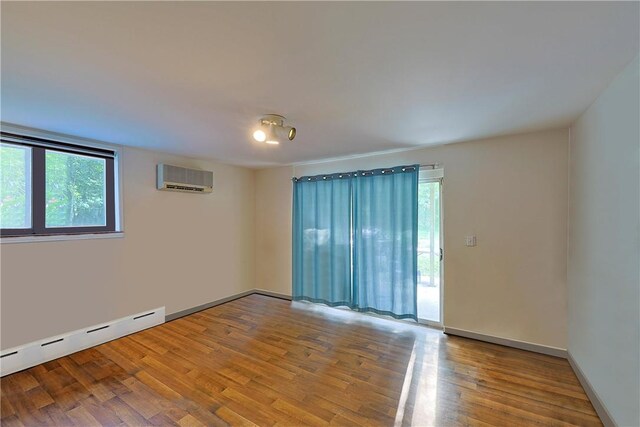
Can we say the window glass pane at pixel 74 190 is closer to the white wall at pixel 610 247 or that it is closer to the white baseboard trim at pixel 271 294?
the white baseboard trim at pixel 271 294

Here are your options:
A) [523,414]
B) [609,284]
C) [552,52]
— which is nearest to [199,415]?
[523,414]

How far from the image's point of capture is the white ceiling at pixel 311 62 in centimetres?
113

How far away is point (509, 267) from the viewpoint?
2926mm

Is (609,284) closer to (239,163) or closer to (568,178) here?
(568,178)

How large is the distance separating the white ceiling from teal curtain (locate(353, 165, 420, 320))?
114 centimetres

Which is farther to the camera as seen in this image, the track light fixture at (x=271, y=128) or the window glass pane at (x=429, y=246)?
the window glass pane at (x=429, y=246)

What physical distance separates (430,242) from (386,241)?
0.56 meters

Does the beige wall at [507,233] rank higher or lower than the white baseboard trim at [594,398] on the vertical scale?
higher

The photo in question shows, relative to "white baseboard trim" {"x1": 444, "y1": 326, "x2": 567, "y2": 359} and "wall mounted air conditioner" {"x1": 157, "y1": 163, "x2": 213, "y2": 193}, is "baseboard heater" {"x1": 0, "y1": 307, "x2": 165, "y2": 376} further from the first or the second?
"white baseboard trim" {"x1": 444, "y1": 326, "x2": 567, "y2": 359}

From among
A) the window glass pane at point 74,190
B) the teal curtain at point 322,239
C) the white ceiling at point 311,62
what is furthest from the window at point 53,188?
the teal curtain at point 322,239

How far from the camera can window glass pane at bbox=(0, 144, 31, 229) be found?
2516 millimetres

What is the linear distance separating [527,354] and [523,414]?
106 cm

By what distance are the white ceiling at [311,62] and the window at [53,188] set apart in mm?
372

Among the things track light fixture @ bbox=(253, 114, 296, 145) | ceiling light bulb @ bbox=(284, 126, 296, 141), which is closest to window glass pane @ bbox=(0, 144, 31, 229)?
track light fixture @ bbox=(253, 114, 296, 145)
